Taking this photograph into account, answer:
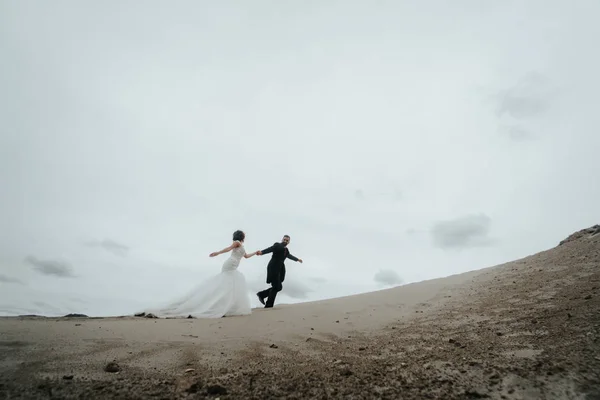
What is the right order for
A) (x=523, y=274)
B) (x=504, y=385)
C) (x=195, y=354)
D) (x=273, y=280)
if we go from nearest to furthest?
(x=504, y=385) < (x=195, y=354) < (x=523, y=274) < (x=273, y=280)

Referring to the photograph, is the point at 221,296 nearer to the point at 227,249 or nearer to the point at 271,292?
the point at 227,249

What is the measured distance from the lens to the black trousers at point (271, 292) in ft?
30.3

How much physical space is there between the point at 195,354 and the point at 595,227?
38.5ft

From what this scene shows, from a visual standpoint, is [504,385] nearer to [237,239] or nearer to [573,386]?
[573,386]

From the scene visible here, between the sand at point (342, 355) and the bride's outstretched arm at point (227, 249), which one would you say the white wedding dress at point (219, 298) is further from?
the sand at point (342, 355)

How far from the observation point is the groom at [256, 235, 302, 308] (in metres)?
9.38

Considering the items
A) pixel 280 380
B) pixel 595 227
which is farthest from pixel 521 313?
pixel 595 227

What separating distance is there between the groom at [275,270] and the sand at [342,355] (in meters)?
3.78

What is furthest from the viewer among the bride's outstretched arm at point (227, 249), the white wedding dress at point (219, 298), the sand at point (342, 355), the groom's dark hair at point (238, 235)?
the groom's dark hair at point (238, 235)

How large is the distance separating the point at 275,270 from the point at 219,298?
217 centimetres

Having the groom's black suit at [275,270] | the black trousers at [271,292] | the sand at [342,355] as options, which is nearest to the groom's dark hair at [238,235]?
the groom's black suit at [275,270]


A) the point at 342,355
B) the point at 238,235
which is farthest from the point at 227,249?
the point at 342,355

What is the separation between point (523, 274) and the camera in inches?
280

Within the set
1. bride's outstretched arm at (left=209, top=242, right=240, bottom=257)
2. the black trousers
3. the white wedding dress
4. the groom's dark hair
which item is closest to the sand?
the white wedding dress
